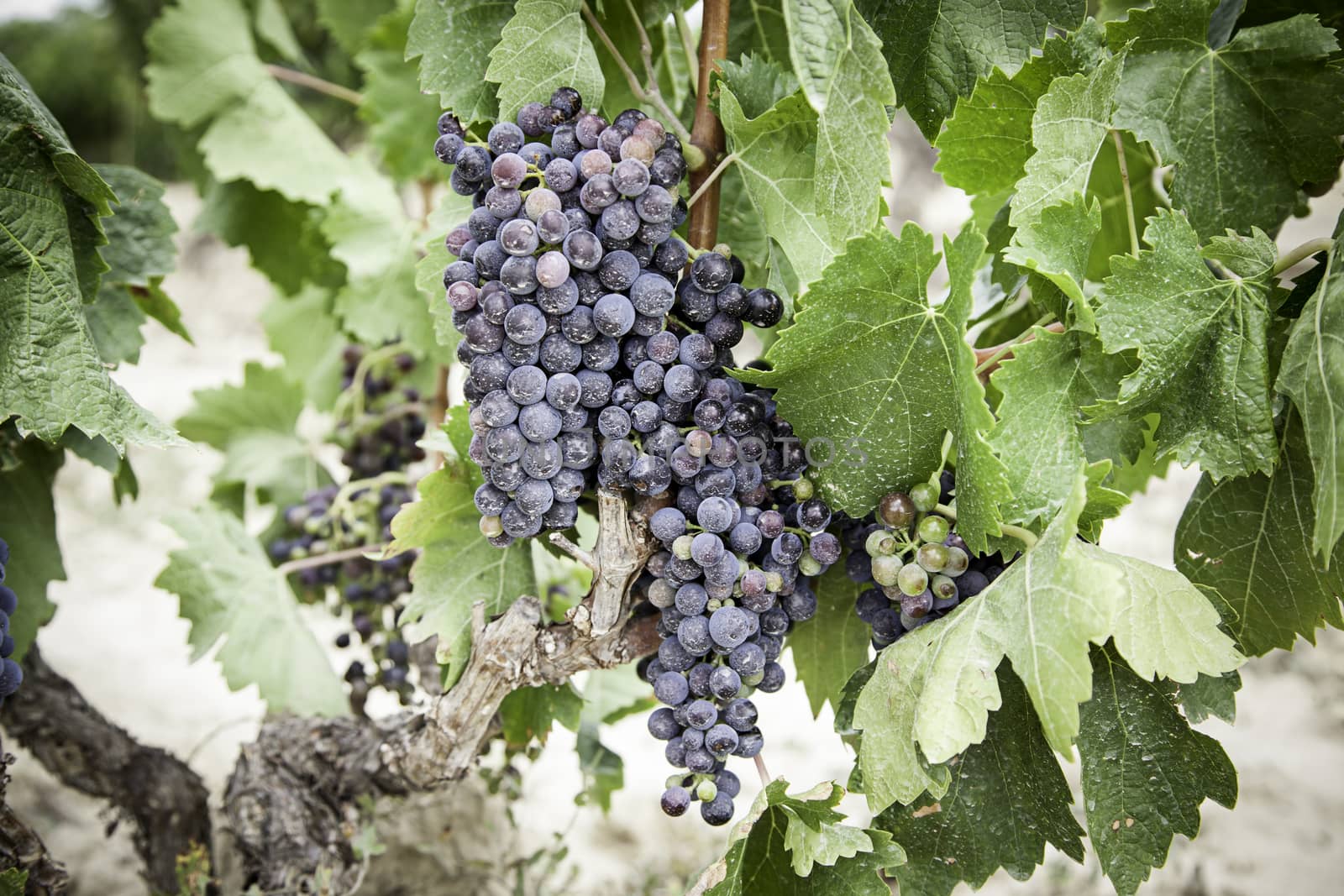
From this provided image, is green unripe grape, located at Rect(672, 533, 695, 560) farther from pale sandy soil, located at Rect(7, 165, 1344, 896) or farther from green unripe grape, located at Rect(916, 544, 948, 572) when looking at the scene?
pale sandy soil, located at Rect(7, 165, 1344, 896)

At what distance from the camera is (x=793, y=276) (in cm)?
96

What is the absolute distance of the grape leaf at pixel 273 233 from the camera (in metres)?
1.58

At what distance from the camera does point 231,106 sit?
5.18 feet

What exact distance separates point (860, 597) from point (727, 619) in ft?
0.61

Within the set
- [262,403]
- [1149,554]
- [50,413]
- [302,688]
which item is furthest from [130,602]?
[1149,554]

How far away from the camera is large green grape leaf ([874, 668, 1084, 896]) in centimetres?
84

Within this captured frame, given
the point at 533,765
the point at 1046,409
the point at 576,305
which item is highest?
the point at 576,305

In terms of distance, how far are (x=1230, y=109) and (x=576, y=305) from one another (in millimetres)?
630

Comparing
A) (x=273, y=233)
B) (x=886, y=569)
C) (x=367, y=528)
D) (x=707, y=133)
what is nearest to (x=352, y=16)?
(x=273, y=233)

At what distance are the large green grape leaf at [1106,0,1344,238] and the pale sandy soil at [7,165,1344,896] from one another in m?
1.01

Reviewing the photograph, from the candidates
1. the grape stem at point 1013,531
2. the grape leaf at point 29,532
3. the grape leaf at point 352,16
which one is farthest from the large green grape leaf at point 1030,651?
the grape leaf at point 352,16

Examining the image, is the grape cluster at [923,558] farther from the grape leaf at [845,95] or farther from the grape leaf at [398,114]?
the grape leaf at [398,114]

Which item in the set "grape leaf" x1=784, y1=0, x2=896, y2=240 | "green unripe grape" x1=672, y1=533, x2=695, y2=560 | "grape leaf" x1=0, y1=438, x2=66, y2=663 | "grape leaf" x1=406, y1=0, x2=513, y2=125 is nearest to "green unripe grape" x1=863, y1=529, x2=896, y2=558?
"green unripe grape" x1=672, y1=533, x2=695, y2=560

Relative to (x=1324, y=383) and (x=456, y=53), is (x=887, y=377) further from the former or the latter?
(x=456, y=53)
